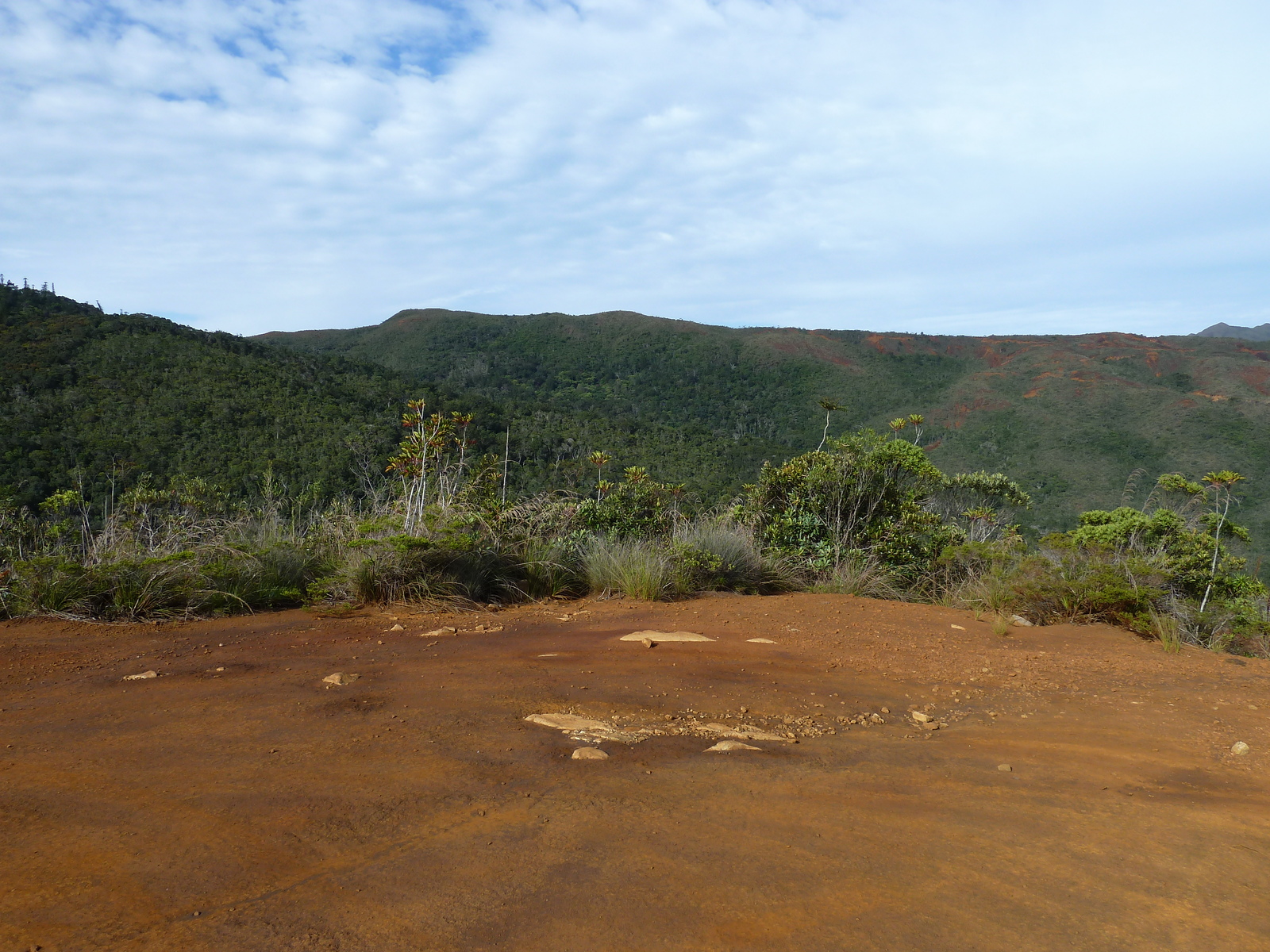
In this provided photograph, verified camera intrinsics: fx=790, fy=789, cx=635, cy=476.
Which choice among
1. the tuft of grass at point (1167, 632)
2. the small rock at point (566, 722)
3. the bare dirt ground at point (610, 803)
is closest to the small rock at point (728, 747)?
the bare dirt ground at point (610, 803)

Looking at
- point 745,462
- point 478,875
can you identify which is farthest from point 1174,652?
point 745,462

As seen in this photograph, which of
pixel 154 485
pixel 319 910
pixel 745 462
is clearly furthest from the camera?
pixel 745 462

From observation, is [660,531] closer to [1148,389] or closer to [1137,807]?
[1137,807]

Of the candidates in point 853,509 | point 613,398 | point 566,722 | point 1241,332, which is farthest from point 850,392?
point 1241,332

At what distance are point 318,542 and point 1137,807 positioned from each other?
632 cm

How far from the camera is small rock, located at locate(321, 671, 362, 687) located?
414 cm

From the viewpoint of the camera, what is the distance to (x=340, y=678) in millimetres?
4184

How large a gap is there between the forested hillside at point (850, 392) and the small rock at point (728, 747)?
21553 mm

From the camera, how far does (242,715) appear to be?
358 cm

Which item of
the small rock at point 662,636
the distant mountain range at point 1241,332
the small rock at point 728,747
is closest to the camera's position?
the small rock at point 728,747

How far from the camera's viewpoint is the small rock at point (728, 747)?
341 centimetres

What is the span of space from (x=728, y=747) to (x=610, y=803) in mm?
824

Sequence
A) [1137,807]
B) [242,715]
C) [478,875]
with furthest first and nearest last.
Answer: [242,715]
[1137,807]
[478,875]

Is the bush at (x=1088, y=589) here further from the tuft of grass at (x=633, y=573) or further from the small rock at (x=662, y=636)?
the small rock at (x=662, y=636)
